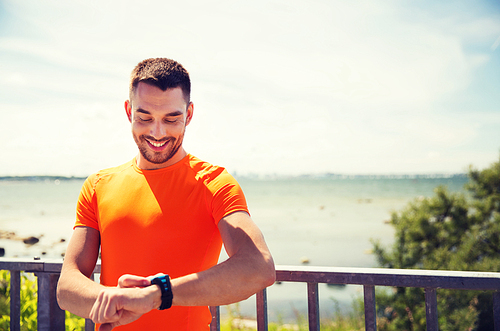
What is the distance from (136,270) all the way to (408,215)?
4.42 m

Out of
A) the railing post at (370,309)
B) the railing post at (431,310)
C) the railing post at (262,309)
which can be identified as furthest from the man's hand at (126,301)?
the railing post at (431,310)

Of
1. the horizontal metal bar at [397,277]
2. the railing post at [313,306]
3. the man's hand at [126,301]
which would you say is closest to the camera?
the man's hand at [126,301]

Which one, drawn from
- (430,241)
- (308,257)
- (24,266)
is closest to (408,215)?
(430,241)

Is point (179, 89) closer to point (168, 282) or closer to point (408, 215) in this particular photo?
point (168, 282)

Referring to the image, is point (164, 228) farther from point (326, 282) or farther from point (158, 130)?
point (326, 282)

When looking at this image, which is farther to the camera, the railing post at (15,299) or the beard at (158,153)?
the railing post at (15,299)

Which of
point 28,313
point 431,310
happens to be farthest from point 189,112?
point 28,313

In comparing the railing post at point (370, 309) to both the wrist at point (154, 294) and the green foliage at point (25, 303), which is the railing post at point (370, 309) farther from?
the green foliage at point (25, 303)

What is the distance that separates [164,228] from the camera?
1.40 metres

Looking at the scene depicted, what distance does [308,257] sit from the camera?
1348cm

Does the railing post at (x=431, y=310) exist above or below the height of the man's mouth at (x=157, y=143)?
below

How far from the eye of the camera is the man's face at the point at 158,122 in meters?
1.46

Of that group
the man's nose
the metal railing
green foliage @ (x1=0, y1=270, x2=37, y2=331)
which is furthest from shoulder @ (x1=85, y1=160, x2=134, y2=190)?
green foliage @ (x1=0, y1=270, x2=37, y2=331)

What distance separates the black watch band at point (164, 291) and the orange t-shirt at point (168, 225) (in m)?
0.21
